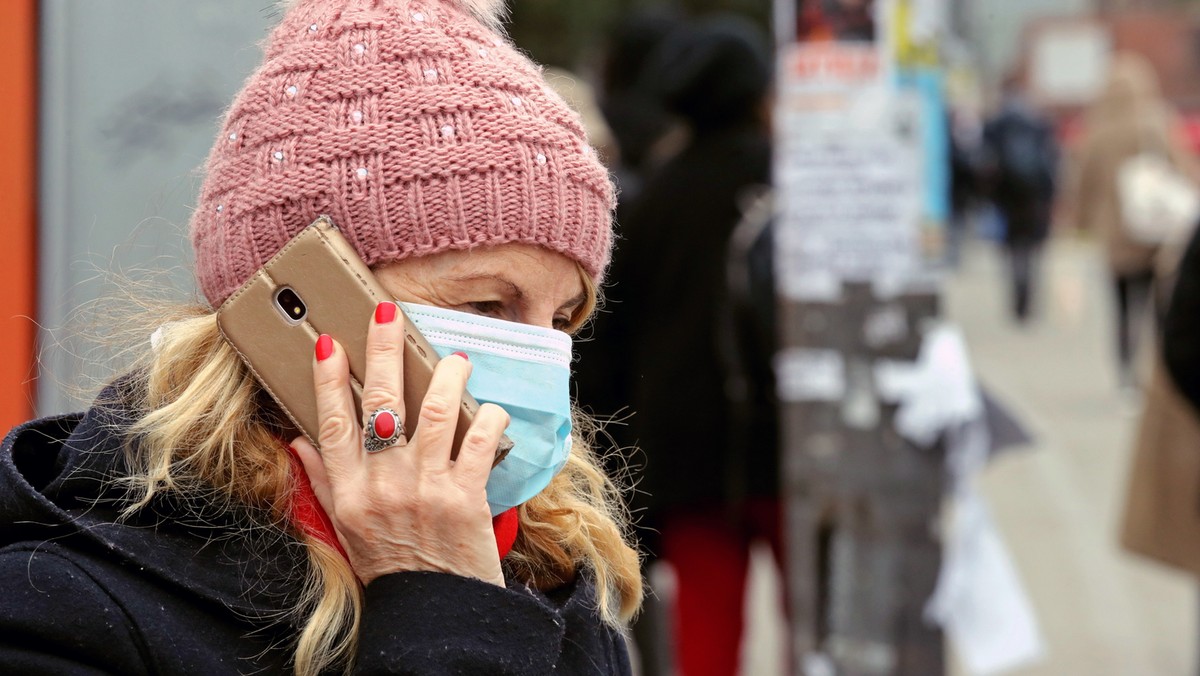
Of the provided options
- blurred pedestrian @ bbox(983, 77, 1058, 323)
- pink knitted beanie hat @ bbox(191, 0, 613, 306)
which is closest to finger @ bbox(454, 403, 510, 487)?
pink knitted beanie hat @ bbox(191, 0, 613, 306)

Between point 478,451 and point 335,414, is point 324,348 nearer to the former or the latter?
point 335,414

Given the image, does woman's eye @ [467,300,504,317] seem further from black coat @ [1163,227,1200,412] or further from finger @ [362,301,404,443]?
black coat @ [1163,227,1200,412]

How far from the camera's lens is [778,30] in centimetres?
407

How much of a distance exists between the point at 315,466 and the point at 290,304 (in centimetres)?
18

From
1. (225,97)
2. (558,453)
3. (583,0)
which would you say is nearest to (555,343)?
(558,453)

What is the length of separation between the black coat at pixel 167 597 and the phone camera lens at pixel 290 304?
0.23 meters

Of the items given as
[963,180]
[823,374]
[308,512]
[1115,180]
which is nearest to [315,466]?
[308,512]

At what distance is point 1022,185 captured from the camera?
13492mm

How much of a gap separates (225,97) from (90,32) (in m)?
0.24

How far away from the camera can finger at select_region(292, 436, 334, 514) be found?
1.55m

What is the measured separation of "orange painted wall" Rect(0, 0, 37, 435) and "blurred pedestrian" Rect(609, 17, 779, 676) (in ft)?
8.07

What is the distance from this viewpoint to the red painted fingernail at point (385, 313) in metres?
1.51

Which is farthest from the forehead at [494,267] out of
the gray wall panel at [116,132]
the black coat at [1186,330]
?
the black coat at [1186,330]

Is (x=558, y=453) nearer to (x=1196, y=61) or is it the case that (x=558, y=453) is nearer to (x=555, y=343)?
(x=555, y=343)
